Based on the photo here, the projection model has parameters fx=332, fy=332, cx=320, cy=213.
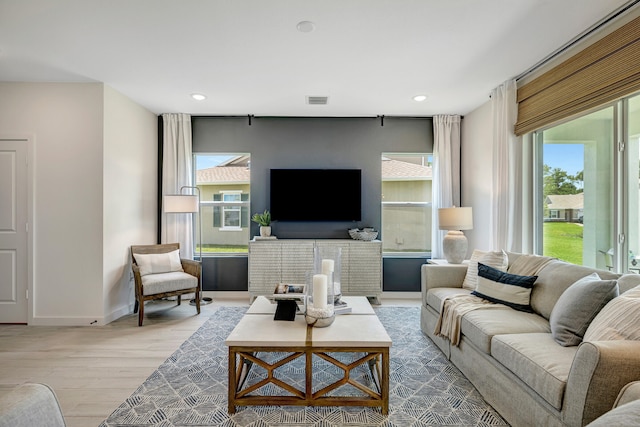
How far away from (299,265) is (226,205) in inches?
58.4

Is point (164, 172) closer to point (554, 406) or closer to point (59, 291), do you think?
point (59, 291)

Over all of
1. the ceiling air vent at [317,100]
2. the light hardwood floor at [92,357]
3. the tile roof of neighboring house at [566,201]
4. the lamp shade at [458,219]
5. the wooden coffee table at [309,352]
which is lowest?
the light hardwood floor at [92,357]

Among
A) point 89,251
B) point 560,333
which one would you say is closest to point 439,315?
point 560,333

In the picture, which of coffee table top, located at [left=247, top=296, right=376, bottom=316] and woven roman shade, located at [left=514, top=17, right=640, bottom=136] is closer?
woven roman shade, located at [left=514, top=17, right=640, bottom=136]

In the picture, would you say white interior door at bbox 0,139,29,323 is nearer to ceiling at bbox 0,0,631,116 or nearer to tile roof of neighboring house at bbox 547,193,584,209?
ceiling at bbox 0,0,631,116

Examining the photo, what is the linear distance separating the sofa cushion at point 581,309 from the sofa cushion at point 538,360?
0.19 feet

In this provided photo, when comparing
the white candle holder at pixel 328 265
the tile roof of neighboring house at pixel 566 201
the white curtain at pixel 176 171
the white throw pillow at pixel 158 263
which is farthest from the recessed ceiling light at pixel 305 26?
the white throw pillow at pixel 158 263

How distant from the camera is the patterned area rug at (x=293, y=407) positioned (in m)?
1.94

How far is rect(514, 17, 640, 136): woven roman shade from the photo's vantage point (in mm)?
2260

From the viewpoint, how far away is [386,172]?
195 inches

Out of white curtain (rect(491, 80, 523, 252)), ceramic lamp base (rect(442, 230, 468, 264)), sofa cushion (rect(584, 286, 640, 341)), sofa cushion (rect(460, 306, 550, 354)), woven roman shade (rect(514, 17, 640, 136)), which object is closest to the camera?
sofa cushion (rect(584, 286, 640, 341))

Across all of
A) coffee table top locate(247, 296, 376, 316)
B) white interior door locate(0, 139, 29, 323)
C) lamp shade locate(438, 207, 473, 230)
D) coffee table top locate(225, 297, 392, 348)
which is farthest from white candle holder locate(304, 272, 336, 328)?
white interior door locate(0, 139, 29, 323)

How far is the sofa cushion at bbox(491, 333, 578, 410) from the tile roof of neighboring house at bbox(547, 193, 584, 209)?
146 cm

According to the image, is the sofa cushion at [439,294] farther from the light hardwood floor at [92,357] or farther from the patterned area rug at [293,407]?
the light hardwood floor at [92,357]
